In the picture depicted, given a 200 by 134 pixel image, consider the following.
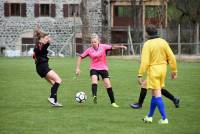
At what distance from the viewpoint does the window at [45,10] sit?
6712cm

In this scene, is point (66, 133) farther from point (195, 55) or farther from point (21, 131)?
point (195, 55)

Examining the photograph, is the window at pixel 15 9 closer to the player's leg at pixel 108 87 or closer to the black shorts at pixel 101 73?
the black shorts at pixel 101 73

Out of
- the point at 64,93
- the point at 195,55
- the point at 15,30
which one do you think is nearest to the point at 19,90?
the point at 64,93

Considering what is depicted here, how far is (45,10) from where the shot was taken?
67250 mm

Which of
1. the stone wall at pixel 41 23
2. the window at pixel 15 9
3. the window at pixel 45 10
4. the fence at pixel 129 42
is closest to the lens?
the fence at pixel 129 42

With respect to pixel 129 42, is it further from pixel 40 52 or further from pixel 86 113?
pixel 86 113

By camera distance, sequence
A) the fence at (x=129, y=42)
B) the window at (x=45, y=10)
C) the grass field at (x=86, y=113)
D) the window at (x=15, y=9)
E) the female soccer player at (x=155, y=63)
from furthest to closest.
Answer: the window at (x=45, y=10)
the window at (x=15, y=9)
the fence at (x=129, y=42)
the female soccer player at (x=155, y=63)
the grass field at (x=86, y=113)

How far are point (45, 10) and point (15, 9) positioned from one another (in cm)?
300

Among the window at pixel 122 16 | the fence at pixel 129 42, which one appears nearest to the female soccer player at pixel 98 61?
the fence at pixel 129 42

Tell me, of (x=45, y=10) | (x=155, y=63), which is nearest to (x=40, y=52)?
(x=155, y=63)

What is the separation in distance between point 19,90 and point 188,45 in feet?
99.3

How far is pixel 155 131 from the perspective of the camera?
1173 cm

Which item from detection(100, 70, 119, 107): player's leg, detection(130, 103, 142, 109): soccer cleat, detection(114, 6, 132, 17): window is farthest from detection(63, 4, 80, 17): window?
detection(130, 103, 142, 109): soccer cleat

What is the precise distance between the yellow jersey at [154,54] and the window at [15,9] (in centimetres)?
5513
